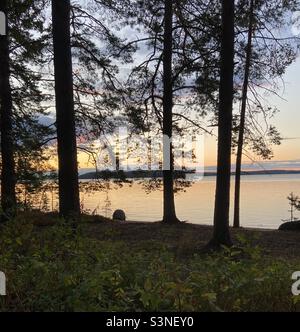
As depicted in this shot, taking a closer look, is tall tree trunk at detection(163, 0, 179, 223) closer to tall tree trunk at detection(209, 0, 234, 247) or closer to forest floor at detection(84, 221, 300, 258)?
forest floor at detection(84, 221, 300, 258)

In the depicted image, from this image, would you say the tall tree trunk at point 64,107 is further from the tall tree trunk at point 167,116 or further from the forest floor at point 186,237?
the tall tree trunk at point 167,116

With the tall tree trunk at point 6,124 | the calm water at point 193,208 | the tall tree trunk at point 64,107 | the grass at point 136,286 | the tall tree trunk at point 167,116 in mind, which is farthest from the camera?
the calm water at point 193,208

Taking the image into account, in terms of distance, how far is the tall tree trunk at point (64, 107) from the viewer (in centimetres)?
1231

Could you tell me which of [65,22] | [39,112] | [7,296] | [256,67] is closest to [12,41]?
[39,112]

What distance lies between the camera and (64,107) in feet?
40.8

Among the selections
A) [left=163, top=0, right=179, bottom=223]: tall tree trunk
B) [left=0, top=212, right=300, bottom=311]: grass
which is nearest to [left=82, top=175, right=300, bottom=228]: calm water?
[left=163, top=0, right=179, bottom=223]: tall tree trunk

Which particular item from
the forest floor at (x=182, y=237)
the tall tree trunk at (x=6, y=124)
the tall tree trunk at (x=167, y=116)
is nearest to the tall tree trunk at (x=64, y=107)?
the forest floor at (x=182, y=237)

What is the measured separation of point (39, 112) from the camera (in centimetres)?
1933

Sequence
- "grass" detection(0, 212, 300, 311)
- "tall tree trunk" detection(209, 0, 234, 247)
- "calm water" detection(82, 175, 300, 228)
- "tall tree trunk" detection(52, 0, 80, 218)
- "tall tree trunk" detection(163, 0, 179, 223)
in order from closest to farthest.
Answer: "grass" detection(0, 212, 300, 311)
"tall tree trunk" detection(209, 0, 234, 247)
"tall tree trunk" detection(52, 0, 80, 218)
"tall tree trunk" detection(163, 0, 179, 223)
"calm water" detection(82, 175, 300, 228)

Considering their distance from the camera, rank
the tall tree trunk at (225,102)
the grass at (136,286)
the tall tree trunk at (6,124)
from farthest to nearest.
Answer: the tall tree trunk at (6,124) < the tall tree trunk at (225,102) < the grass at (136,286)

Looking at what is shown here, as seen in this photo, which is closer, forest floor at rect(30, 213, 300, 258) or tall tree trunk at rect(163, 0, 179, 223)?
forest floor at rect(30, 213, 300, 258)

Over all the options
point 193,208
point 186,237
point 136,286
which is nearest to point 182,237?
point 186,237

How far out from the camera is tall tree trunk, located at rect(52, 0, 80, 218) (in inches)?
485
